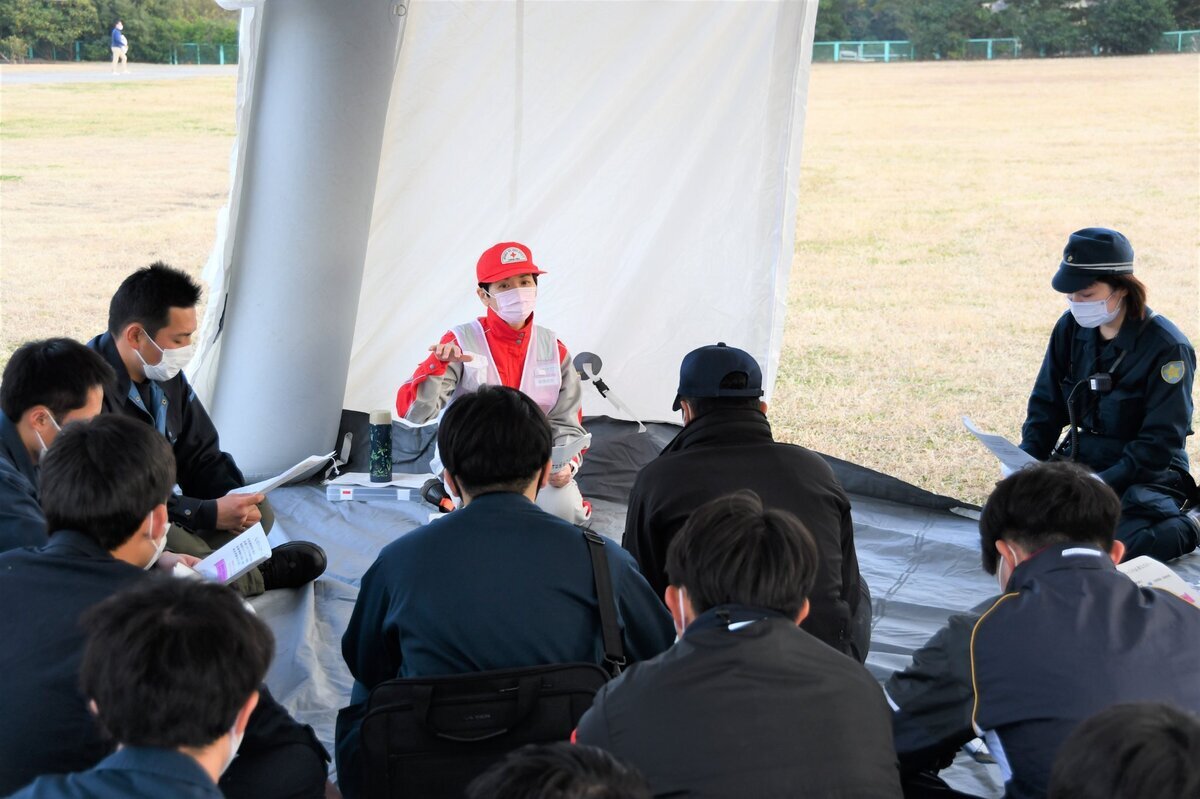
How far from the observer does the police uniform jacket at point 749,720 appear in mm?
1569

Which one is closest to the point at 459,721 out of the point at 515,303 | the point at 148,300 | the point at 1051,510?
the point at 1051,510

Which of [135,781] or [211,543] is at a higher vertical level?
[135,781]

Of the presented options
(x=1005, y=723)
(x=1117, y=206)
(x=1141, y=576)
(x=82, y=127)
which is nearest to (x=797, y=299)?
(x=1117, y=206)

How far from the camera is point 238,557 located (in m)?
2.62

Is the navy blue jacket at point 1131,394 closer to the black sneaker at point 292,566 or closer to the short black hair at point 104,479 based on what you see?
the black sneaker at point 292,566

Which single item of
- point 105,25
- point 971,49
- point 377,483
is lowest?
point 377,483

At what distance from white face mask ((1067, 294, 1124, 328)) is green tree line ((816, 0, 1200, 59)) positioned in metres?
18.5

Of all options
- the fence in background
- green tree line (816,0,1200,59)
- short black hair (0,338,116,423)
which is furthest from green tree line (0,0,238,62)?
short black hair (0,338,116,423)

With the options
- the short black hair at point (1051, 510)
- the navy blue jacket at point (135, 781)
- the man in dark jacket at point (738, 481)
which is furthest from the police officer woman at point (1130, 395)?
the navy blue jacket at point (135, 781)

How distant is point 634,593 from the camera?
2.22 m

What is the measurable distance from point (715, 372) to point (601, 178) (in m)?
2.45

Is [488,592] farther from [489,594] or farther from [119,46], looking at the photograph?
[119,46]

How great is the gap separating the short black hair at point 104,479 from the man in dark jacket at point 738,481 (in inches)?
41.5

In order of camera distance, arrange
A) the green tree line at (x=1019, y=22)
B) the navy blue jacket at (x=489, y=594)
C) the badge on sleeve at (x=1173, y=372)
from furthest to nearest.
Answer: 1. the green tree line at (x=1019, y=22)
2. the badge on sleeve at (x=1173, y=372)
3. the navy blue jacket at (x=489, y=594)
